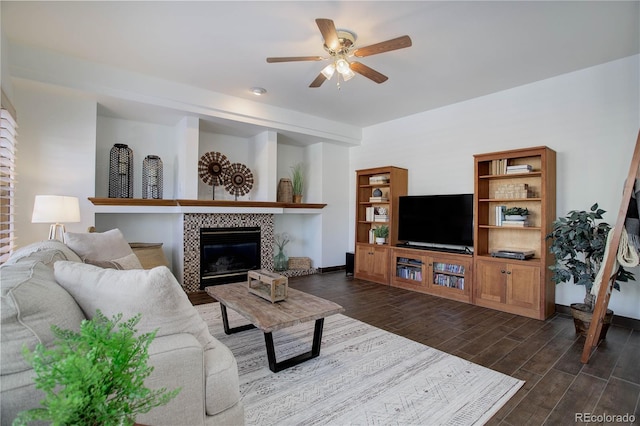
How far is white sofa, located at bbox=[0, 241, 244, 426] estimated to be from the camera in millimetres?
1029

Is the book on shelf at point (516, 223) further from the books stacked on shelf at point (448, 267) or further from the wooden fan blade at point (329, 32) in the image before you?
the wooden fan blade at point (329, 32)

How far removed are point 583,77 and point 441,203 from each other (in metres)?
2.16

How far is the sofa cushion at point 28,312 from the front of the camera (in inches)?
36.4

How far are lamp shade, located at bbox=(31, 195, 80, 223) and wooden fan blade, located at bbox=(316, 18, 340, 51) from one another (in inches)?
121

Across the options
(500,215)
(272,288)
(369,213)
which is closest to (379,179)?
(369,213)

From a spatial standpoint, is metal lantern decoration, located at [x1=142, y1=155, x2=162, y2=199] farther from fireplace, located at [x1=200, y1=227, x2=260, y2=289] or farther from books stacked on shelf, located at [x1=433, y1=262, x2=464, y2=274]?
books stacked on shelf, located at [x1=433, y1=262, x2=464, y2=274]

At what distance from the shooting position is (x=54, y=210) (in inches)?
124

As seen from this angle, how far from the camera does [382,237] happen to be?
5.32 m

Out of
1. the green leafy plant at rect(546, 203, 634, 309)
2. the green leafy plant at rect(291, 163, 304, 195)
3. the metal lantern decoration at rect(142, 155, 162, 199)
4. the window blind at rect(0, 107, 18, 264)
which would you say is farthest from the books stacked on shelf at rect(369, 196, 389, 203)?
the window blind at rect(0, 107, 18, 264)

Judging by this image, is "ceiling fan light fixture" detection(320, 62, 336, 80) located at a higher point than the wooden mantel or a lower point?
higher

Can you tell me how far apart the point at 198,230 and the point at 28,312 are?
389cm

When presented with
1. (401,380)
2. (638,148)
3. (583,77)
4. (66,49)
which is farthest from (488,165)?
(66,49)

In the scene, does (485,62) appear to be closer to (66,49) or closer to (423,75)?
(423,75)

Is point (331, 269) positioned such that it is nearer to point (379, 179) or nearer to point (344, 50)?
point (379, 179)
